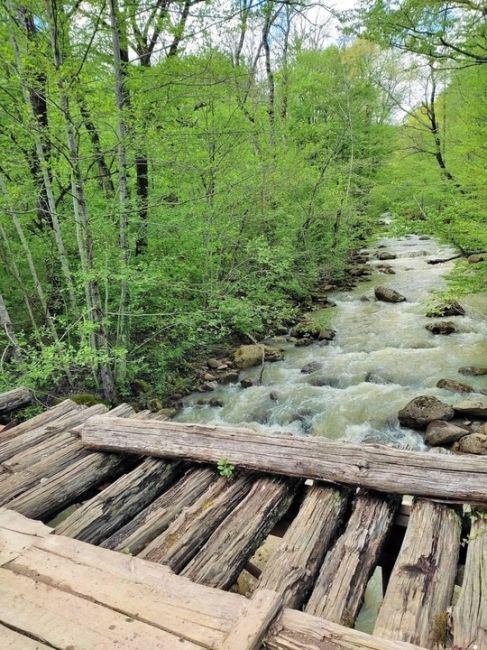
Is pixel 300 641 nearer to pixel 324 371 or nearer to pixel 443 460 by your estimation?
pixel 443 460

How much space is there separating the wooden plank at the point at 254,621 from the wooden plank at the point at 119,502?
1.21 meters

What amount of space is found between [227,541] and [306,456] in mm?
734

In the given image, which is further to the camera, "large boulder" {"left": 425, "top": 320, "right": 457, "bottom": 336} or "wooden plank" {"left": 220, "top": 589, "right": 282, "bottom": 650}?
"large boulder" {"left": 425, "top": 320, "right": 457, "bottom": 336}

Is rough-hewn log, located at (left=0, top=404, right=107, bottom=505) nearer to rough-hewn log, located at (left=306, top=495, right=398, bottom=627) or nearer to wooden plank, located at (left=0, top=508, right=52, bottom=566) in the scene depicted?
wooden plank, located at (left=0, top=508, right=52, bottom=566)

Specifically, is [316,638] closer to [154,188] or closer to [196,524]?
[196,524]

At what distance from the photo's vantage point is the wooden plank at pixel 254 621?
4.49 feet

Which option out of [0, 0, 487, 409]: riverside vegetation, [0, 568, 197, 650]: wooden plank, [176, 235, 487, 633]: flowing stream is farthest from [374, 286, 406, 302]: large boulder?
[0, 568, 197, 650]: wooden plank

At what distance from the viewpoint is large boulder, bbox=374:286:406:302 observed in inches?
476

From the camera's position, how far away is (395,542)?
238 cm

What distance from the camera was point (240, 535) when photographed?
2.21 metres

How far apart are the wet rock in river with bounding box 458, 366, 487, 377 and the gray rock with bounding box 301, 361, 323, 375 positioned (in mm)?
2860

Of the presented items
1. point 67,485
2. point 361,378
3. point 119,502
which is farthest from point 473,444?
point 67,485

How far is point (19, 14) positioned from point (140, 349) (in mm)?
5299

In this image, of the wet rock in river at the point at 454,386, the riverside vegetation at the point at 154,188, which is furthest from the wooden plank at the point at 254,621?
the wet rock in river at the point at 454,386
